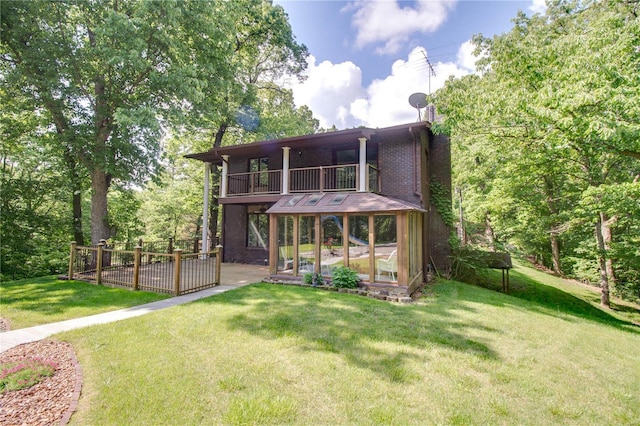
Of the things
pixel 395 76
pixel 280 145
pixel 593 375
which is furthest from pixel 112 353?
pixel 395 76

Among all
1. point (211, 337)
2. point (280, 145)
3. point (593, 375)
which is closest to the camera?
point (593, 375)

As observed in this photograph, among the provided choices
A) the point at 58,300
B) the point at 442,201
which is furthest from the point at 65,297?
the point at 442,201

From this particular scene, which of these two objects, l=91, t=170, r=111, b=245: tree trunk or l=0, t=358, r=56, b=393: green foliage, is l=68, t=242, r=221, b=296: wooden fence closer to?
l=91, t=170, r=111, b=245: tree trunk

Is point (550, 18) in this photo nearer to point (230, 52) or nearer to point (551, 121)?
point (551, 121)

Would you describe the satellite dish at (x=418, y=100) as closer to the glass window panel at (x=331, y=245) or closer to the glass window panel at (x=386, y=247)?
the glass window panel at (x=386, y=247)

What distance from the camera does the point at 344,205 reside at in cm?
927

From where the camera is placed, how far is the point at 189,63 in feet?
40.2

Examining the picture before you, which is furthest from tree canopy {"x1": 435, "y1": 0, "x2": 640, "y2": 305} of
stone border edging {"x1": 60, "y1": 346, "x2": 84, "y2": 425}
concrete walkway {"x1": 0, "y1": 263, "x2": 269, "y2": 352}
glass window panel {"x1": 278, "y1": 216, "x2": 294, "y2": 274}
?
stone border edging {"x1": 60, "y1": 346, "x2": 84, "y2": 425}

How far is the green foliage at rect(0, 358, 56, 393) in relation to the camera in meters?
3.52

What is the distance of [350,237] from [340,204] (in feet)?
3.64

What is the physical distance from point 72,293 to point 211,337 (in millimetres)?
5918

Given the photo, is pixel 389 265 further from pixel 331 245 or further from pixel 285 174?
pixel 285 174

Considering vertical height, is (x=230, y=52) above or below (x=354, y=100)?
below

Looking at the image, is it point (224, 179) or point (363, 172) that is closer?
point (363, 172)
